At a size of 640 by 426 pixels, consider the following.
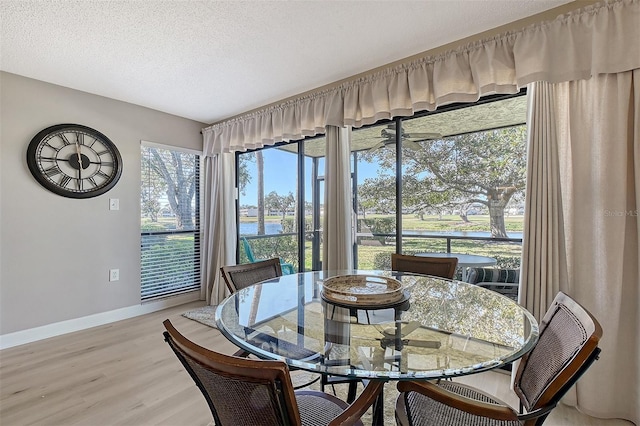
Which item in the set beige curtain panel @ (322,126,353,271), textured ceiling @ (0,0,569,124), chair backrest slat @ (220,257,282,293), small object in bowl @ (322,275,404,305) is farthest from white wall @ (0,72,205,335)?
small object in bowl @ (322,275,404,305)

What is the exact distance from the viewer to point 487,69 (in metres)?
2.03

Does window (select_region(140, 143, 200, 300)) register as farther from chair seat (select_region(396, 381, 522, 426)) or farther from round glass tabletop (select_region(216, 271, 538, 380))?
chair seat (select_region(396, 381, 522, 426))

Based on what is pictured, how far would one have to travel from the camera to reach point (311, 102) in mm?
3021

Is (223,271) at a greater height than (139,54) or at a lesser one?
lesser

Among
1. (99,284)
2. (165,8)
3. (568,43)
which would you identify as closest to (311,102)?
(165,8)

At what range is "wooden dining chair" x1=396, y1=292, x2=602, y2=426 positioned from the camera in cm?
87

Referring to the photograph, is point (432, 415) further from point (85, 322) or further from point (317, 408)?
point (85, 322)

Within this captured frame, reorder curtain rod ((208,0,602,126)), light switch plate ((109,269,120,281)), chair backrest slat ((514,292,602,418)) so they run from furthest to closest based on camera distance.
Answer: light switch plate ((109,269,120,281))
curtain rod ((208,0,602,126))
chair backrest slat ((514,292,602,418))

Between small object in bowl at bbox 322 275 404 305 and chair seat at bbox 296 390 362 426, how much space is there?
430 millimetres

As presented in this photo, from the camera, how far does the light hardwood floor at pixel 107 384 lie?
1767 millimetres

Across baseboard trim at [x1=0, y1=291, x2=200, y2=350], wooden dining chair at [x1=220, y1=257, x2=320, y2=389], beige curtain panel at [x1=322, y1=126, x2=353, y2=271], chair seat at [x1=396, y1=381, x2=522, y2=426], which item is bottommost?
baseboard trim at [x1=0, y1=291, x2=200, y2=350]

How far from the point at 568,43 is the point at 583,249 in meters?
1.24

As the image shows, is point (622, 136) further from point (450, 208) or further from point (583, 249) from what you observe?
point (450, 208)

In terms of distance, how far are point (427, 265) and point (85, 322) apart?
3.46 metres
